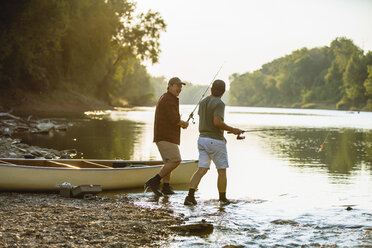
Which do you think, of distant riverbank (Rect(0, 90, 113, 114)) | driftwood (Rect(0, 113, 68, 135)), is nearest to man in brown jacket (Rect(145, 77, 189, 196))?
driftwood (Rect(0, 113, 68, 135))

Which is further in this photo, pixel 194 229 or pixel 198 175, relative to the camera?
pixel 198 175

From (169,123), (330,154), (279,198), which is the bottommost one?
(279,198)

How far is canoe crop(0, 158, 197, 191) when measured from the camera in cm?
837

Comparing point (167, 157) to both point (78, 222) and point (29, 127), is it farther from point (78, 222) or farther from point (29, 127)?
point (29, 127)

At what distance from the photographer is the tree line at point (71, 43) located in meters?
37.9

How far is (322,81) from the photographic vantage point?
149000mm

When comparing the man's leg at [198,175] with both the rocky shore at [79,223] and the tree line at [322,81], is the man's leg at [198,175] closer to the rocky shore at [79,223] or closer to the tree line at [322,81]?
the rocky shore at [79,223]

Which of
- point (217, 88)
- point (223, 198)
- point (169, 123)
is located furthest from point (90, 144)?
point (217, 88)

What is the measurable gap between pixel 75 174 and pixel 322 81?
148125mm

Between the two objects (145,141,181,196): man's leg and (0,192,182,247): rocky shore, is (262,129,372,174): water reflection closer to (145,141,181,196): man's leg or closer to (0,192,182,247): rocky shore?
(145,141,181,196): man's leg

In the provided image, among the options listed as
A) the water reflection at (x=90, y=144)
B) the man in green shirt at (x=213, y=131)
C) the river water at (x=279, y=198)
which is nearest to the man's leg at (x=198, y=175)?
the man in green shirt at (x=213, y=131)

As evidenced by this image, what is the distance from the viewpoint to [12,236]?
5270 millimetres

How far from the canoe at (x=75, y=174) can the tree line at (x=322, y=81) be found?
365 feet

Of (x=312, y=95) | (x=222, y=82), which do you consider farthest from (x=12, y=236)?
(x=312, y=95)
